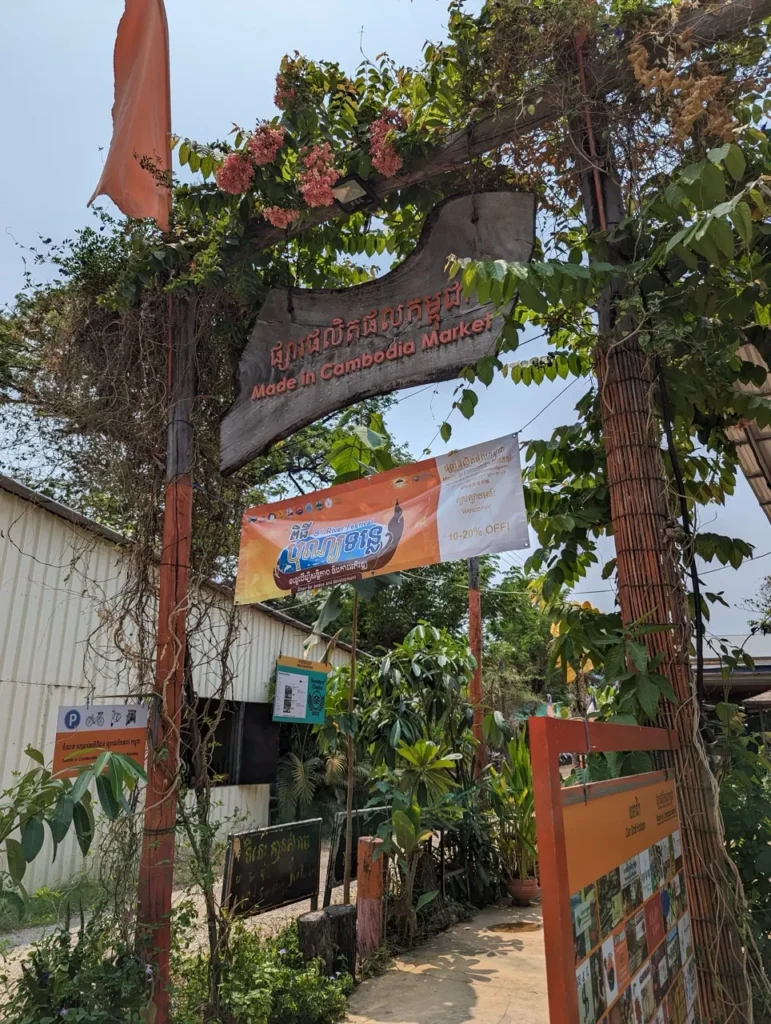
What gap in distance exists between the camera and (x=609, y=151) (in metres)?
3.20

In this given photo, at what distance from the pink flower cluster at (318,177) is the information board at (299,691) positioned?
672 centimetres

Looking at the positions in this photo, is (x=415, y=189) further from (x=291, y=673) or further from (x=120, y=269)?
(x=291, y=673)

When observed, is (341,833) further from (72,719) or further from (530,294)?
(530,294)

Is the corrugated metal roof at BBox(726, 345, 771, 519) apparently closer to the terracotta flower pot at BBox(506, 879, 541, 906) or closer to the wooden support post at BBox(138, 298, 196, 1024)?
the wooden support post at BBox(138, 298, 196, 1024)

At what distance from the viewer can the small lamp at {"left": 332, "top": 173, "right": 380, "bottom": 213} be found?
361 cm

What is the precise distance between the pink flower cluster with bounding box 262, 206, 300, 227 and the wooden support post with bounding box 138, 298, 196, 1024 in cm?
63

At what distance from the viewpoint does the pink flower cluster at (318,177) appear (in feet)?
11.3

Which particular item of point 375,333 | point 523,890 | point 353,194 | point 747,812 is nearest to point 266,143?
point 353,194

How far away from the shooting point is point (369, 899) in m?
5.37

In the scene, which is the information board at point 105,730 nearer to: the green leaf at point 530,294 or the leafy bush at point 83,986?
the leafy bush at point 83,986

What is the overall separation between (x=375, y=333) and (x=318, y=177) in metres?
0.74

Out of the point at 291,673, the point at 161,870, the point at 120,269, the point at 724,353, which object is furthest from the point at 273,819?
the point at 724,353

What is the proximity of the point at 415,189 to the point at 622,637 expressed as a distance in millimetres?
2378

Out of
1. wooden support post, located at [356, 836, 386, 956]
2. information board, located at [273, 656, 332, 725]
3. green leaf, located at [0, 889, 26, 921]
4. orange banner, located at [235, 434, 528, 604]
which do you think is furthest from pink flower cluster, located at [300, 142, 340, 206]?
information board, located at [273, 656, 332, 725]
